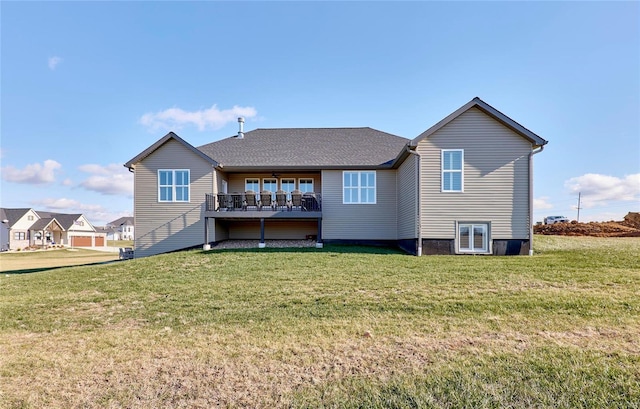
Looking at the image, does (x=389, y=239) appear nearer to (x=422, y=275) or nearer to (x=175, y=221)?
(x=422, y=275)

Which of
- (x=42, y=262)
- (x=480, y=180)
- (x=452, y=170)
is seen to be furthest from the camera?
(x=42, y=262)

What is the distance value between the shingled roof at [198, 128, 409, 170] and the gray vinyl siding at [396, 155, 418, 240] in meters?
1.29

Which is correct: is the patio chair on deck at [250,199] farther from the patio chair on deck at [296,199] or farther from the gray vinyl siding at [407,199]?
the gray vinyl siding at [407,199]

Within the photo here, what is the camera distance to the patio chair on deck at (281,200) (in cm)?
1588

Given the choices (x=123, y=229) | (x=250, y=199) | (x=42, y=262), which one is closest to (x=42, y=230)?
(x=42, y=262)

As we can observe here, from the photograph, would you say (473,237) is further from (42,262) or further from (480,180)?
(42,262)

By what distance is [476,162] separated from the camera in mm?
12711

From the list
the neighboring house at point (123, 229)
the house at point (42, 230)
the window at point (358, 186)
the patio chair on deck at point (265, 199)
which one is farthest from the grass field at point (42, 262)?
the neighboring house at point (123, 229)

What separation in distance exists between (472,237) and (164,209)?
13893 mm

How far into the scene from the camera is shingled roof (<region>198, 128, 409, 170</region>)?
16.3m

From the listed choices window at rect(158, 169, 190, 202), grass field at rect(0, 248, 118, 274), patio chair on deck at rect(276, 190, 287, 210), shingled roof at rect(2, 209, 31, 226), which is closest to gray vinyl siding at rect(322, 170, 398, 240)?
patio chair on deck at rect(276, 190, 287, 210)

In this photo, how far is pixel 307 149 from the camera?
1788cm

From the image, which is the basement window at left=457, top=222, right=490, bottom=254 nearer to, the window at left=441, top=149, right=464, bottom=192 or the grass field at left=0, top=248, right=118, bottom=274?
the window at left=441, top=149, right=464, bottom=192

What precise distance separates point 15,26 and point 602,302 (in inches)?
692
